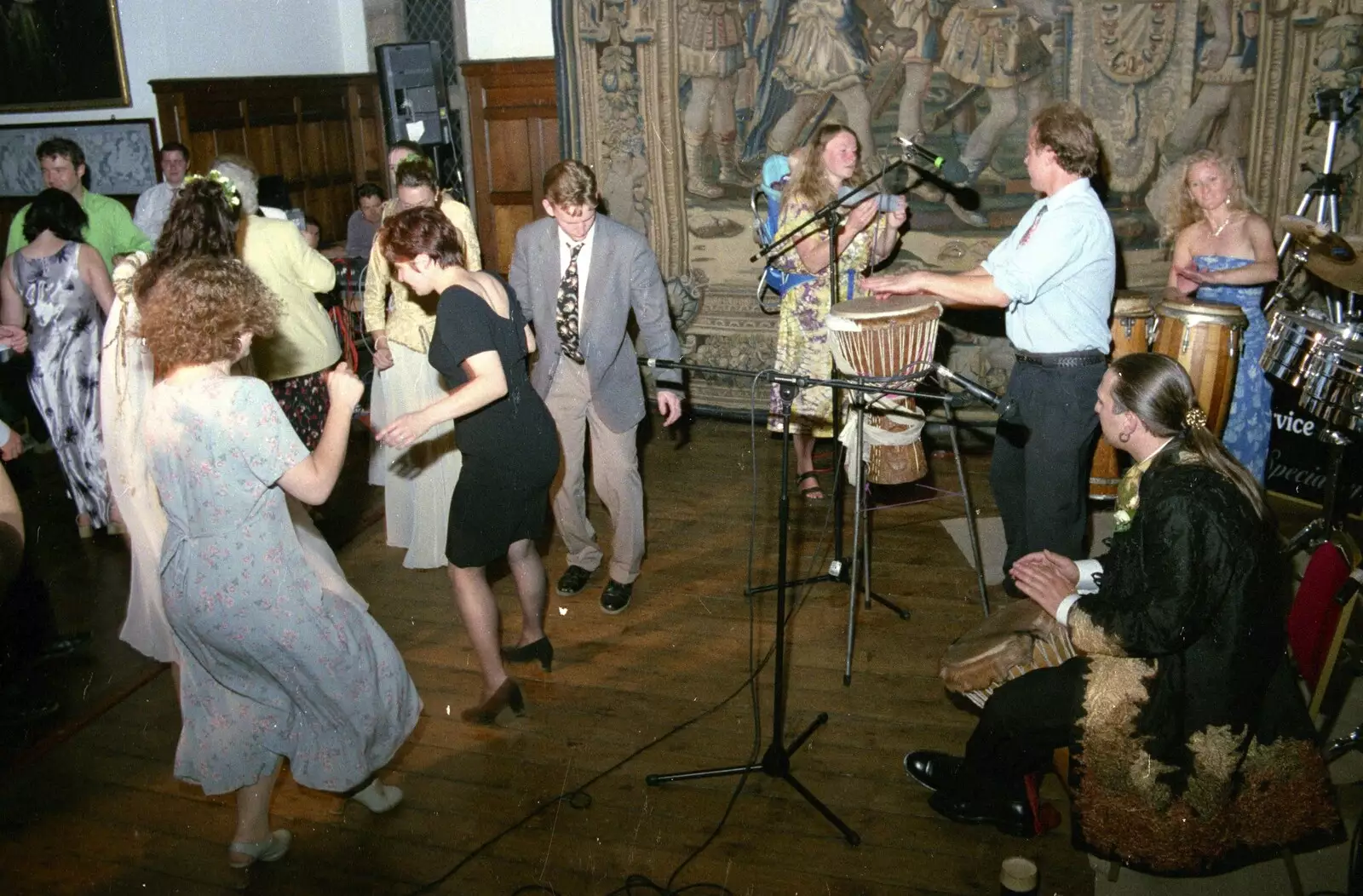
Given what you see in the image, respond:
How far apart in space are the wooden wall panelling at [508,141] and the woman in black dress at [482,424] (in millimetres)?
5677

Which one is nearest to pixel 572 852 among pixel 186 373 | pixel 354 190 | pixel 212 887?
pixel 212 887

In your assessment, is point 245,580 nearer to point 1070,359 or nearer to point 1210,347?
point 1070,359

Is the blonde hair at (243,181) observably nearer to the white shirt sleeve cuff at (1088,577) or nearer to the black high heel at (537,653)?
the black high heel at (537,653)

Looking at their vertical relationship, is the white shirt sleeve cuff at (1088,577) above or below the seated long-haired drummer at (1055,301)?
below

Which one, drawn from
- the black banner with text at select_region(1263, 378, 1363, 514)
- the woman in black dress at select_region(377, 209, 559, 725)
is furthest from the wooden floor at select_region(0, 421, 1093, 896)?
the black banner with text at select_region(1263, 378, 1363, 514)

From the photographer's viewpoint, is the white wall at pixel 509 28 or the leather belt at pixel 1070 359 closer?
the leather belt at pixel 1070 359

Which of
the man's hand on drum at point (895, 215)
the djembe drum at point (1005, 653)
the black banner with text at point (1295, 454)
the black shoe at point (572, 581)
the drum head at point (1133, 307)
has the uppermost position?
the man's hand on drum at point (895, 215)

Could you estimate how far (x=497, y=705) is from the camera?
12.0ft

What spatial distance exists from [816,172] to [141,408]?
2727 millimetres

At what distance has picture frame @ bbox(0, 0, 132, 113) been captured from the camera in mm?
8008

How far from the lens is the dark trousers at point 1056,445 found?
376cm

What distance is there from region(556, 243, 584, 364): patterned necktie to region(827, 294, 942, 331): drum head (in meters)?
1.00

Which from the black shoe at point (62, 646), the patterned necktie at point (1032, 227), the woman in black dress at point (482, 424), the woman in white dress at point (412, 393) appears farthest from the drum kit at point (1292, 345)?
the black shoe at point (62, 646)

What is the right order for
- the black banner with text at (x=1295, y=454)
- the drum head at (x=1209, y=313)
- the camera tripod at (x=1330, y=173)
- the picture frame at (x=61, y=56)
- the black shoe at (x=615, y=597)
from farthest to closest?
the picture frame at (x=61, y=56) → the black banner with text at (x=1295, y=454) → the camera tripod at (x=1330, y=173) → the drum head at (x=1209, y=313) → the black shoe at (x=615, y=597)
